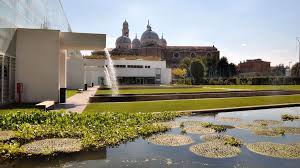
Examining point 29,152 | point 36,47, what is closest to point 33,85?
point 36,47

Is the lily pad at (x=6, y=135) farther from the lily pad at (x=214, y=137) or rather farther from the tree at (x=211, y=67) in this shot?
the tree at (x=211, y=67)

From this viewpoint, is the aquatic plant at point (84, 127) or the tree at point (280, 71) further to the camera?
the tree at point (280, 71)

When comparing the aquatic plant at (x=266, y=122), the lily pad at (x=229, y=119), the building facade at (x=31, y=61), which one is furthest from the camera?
the building facade at (x=31, y=61)

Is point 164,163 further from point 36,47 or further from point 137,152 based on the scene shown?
point 36,47

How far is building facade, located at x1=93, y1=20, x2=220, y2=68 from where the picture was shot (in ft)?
384

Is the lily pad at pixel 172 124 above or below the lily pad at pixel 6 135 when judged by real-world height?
above

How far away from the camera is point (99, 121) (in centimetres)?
1109

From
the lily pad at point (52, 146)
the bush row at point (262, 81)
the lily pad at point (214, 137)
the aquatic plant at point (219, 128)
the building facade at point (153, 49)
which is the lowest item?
the lily pad at point (52, 146)

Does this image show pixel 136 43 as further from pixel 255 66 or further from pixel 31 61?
pixel 31 61

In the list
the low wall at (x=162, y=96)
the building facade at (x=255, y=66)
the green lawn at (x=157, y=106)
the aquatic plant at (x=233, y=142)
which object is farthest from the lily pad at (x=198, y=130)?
the building facade at (x=255, y=66)

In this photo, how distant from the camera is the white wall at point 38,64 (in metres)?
18.8

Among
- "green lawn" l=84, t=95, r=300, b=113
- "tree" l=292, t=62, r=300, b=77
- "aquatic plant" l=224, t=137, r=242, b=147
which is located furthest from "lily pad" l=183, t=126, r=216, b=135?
"tree" l=292, t=62, r=300, b=77

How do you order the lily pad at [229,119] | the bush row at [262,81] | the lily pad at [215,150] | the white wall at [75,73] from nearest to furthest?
the lily pad at [215,150] < the lily pad at [229,119] < the white wall at [75,73] < the bush row at [262,81]

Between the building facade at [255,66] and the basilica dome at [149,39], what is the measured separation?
56.3 m
